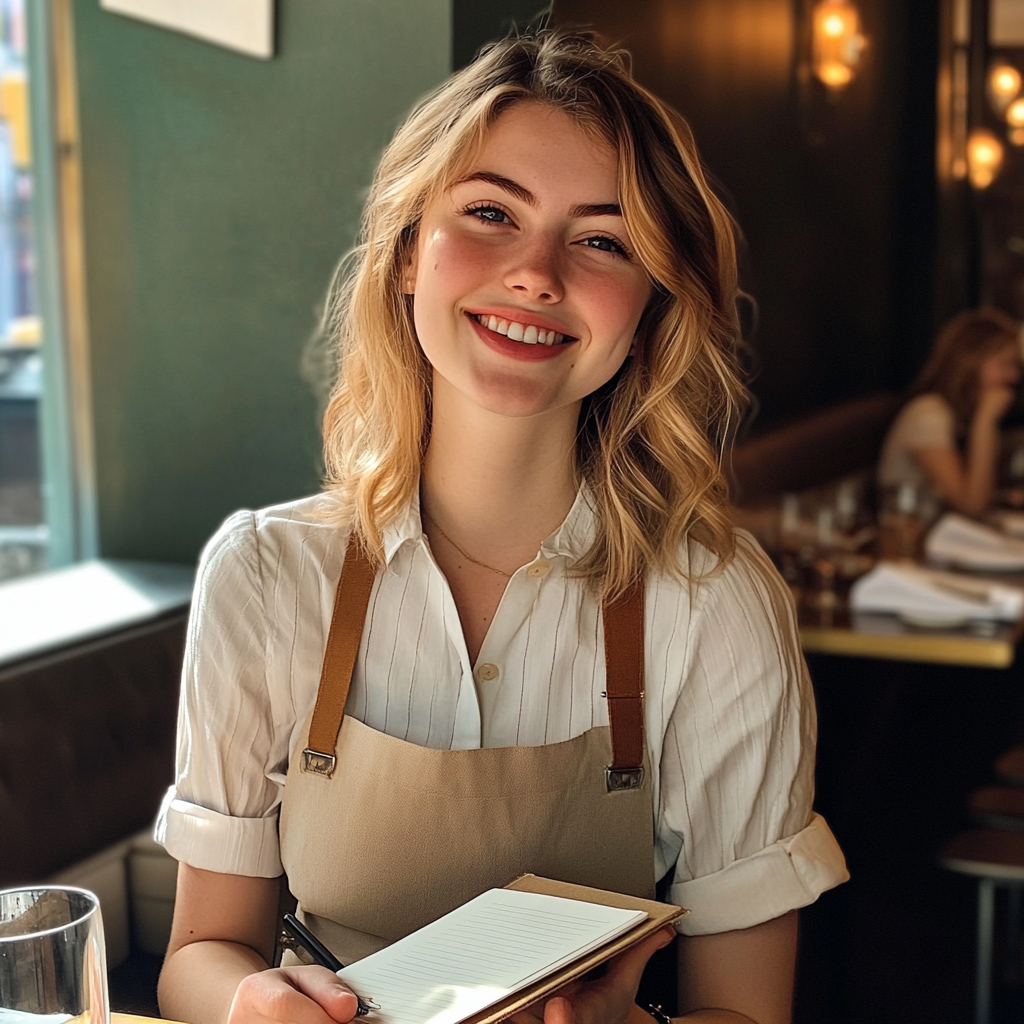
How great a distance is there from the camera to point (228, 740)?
1.56m

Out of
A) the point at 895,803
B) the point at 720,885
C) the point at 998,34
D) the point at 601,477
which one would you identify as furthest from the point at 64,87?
the point at 998,34

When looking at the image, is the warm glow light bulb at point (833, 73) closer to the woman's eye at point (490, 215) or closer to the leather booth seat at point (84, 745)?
the leather booth seat at point (84, 745)

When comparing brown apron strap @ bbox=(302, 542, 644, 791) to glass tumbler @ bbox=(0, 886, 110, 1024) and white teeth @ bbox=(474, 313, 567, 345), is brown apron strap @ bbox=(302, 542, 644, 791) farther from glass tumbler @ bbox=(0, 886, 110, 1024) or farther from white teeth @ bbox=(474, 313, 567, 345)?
glass tumbler @ bbox=(0, 886, 110, 1024)

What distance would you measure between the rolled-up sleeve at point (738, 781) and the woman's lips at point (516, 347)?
33cm

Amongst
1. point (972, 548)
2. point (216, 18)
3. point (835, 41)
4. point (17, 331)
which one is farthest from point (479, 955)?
point (835, 41)

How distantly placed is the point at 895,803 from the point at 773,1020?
259cm

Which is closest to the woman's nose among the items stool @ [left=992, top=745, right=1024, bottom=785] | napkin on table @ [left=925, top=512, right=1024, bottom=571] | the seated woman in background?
stool @ [left=992, top=745, right=1024, bottom=785]

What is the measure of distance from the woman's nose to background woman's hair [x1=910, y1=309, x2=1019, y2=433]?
3.79m

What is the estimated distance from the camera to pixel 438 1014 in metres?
1.08

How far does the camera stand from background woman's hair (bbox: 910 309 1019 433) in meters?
5.11

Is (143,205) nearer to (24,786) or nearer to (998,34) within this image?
(24,786)

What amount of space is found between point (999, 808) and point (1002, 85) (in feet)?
18.5

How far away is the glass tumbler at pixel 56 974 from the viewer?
103 cm

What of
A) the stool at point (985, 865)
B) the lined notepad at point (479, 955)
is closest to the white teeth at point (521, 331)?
the lined notepad at point (479, 955)
